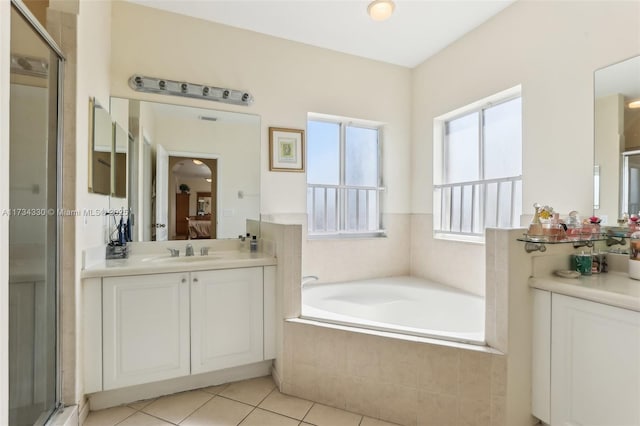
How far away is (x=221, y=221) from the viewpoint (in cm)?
251

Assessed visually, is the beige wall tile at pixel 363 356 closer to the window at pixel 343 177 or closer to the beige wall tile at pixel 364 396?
the beige wall tile at pixel 364 396

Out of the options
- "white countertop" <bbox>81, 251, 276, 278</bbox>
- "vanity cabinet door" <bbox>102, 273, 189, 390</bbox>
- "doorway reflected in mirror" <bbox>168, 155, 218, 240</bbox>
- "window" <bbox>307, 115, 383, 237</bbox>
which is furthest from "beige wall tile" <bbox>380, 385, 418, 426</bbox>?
"doorway reflected in mirror" <bbox>168, 155, 218, 240</bbox>

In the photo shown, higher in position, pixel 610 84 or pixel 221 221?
pixel 610 84

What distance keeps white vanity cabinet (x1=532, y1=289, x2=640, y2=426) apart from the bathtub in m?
0.77

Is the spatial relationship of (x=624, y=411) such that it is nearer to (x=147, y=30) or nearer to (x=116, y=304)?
(x=116, y=304)

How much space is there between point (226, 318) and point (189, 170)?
122 centimetres

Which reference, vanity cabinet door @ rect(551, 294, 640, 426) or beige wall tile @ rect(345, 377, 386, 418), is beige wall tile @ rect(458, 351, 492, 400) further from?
beige wall tile @ rect(345, 377, 386, 418)

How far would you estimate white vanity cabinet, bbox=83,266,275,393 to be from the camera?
166 cm

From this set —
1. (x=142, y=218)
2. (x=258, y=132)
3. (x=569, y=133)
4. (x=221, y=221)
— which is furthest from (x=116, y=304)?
(x=569, y=133)

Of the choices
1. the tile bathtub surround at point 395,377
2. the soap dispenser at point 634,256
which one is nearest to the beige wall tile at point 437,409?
the tile bathtub surround at point 395,377

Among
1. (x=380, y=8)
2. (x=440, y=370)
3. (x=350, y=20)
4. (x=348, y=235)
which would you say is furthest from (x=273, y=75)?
(x=440, y=370)

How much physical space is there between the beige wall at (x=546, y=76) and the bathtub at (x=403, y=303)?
0.26 meters

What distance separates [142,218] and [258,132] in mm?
1162

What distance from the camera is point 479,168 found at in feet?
8.91
